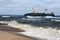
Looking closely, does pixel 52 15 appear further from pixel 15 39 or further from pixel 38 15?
pixel 15 39

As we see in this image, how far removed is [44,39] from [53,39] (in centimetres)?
88

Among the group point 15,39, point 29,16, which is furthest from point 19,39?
point 29,16

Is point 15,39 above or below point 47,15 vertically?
above

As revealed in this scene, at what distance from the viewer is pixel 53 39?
18438 mm

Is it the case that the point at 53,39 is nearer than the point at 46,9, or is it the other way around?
the point at 53,39

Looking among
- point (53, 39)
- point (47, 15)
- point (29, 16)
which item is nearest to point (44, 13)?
point (47, 15)

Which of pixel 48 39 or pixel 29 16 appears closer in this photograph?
pixel 48 39

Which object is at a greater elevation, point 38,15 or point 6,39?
point 6,39

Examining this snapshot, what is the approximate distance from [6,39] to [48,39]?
3.97 meters

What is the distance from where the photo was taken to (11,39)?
16562mm

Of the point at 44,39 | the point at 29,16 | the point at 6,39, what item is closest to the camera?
the point at 6,39

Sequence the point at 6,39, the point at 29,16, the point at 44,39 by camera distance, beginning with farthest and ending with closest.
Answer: the point at 29,16
the point at 44,39
the point at 6,39

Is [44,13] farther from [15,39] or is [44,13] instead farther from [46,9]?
[15,39]

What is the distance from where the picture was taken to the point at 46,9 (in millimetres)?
128875
